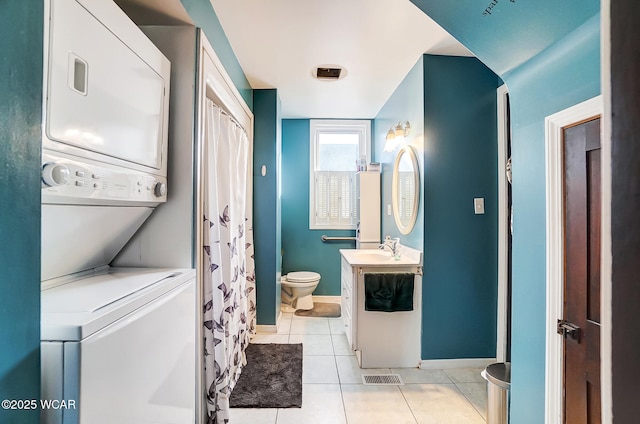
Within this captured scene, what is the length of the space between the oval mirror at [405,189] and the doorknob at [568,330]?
55.9 inches

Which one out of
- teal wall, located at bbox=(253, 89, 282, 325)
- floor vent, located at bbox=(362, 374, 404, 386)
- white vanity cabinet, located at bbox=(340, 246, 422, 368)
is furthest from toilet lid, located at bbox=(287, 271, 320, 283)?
floor vent, located at bbox=(362, 374, 404, 386)

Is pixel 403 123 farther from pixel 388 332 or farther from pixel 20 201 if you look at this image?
pixel 20 201

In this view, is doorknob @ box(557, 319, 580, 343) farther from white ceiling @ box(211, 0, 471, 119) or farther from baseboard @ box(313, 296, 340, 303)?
baseboard @ box(313, 296, 340, 303)

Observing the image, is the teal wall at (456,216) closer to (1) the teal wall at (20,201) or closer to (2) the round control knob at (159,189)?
(2) the round control knob at (159,189)

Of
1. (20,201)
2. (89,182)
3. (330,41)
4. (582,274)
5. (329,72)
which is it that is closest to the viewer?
(20,201)

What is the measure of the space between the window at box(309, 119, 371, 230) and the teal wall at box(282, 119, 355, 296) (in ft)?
0.28

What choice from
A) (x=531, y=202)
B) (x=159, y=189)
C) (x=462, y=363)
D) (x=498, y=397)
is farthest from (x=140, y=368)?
(x=462, y=363)

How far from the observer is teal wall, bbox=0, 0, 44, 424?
0.45 metres

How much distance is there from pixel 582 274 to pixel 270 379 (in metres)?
2.01

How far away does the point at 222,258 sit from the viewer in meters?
1.84

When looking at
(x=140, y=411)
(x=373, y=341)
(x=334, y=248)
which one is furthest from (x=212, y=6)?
(x=334, y=248)

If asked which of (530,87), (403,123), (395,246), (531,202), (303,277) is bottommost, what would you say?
(303,277)

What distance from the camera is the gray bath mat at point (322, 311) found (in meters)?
3.55

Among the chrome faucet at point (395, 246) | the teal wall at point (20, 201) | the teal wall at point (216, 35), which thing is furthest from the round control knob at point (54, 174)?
the chrome faucet at point (395, 246)
